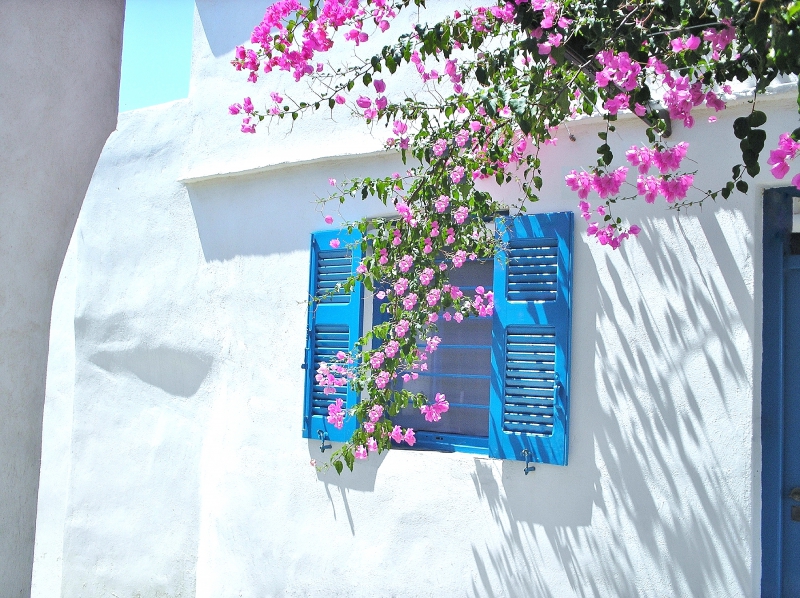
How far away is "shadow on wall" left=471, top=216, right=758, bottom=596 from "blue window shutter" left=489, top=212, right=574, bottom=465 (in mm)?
77

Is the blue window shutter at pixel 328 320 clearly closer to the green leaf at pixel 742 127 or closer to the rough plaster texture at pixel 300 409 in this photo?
the rough plaster texture at pixel 300 409

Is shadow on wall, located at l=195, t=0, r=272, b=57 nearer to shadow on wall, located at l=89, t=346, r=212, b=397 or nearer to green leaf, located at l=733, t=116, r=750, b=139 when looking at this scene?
shadow on wall, located at l=89, t=346, r=212, b=397

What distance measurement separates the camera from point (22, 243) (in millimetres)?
5359

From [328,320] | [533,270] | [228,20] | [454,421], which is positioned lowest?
[454,421]

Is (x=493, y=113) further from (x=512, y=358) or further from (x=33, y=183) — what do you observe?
(x=33, y=183)

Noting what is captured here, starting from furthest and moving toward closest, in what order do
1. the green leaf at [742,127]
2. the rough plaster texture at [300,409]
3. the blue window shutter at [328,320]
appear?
the blue window shutter at [328,320]
the rough plaster texture at [300,409]
the green leaf at [742,127]

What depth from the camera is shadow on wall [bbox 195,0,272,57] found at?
5.34 m

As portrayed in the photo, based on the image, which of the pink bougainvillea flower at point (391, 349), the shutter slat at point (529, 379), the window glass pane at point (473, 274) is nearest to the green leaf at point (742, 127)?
the shutter slat at point (529, 379)

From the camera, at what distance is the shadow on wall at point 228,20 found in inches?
210

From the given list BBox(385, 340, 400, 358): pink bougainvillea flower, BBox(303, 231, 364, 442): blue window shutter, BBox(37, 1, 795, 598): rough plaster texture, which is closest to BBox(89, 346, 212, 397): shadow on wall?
BBox(37, 1, 795, 598): rough plaster texture

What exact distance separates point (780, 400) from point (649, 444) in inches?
21.7

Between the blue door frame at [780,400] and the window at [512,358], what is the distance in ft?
2.70

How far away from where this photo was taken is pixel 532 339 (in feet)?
13.4

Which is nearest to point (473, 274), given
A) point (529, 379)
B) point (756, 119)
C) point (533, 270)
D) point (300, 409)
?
point (533, 270)
